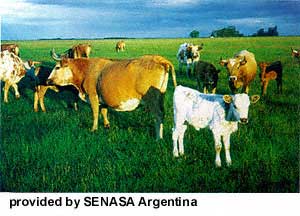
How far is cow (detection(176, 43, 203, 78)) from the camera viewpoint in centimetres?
614

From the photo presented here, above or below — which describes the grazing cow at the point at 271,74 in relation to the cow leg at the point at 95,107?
above

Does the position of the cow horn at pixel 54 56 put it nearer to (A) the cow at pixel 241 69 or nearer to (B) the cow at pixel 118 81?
(B) the cow at pixel 118 81

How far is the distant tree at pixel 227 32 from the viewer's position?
5.99 metres

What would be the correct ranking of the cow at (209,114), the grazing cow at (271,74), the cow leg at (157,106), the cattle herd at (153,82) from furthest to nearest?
the grazing cow at (271,74) → the cow leg at (157,106) → the cattle herd at (153,82) → the cow at (209,114)

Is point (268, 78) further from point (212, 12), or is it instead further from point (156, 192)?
point (156, 192)

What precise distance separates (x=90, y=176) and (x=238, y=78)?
214 cm

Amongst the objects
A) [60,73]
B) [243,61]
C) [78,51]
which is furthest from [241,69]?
[60,73]

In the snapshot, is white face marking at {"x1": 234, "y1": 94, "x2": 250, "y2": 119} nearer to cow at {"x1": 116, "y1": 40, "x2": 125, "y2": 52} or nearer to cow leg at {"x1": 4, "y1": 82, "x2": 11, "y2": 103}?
cow at {"x1": 116, "y1": 40, "x2": 125, "y2": 52}

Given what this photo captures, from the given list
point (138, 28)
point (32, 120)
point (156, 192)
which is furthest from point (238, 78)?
point (32, 120)

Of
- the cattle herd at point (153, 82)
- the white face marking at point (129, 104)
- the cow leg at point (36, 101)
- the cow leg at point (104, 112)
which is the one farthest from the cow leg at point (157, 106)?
the cow leg at point (36, 101)

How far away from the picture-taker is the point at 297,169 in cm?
554

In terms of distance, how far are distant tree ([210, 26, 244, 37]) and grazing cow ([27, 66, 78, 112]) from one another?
65.5 inches

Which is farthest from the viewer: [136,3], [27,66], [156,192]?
[27,66]

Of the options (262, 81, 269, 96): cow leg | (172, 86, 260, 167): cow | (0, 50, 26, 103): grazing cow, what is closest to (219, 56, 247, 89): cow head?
(262, 81, 269, 96): cow leg
